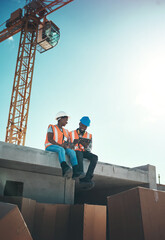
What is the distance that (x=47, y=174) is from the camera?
5879mm

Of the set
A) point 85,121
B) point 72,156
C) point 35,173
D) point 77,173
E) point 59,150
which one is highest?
point 85,121

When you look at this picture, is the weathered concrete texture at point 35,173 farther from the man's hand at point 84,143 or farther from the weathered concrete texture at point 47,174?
→ the man's hand at point 84,143

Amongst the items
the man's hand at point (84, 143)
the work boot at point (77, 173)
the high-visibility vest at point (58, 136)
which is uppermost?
the high-visibility vest at point (58, 136)

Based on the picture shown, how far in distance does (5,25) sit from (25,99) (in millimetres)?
7857

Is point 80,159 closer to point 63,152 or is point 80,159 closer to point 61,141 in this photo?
point 63,152

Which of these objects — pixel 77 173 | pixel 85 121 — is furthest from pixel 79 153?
pixel 85 121

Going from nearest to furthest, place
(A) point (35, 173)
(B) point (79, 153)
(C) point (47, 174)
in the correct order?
(B) point (79, 153), (A) point (35, 173), (C) point (47, 174)

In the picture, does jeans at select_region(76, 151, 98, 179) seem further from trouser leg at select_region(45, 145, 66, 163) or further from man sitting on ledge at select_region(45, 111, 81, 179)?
trouser leg at select_region(45, 145, 66, 163)

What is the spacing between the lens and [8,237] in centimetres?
193

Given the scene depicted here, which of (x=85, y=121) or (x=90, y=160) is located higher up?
(x=85, y=121)

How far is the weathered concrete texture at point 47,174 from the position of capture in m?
4.81

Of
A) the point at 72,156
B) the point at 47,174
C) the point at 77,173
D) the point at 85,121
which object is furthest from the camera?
the point at 47,174

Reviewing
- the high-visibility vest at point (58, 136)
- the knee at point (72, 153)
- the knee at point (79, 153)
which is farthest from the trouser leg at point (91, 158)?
the high-visibility vest at point (58, 136)

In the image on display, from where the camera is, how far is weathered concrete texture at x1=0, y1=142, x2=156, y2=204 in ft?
15.8
